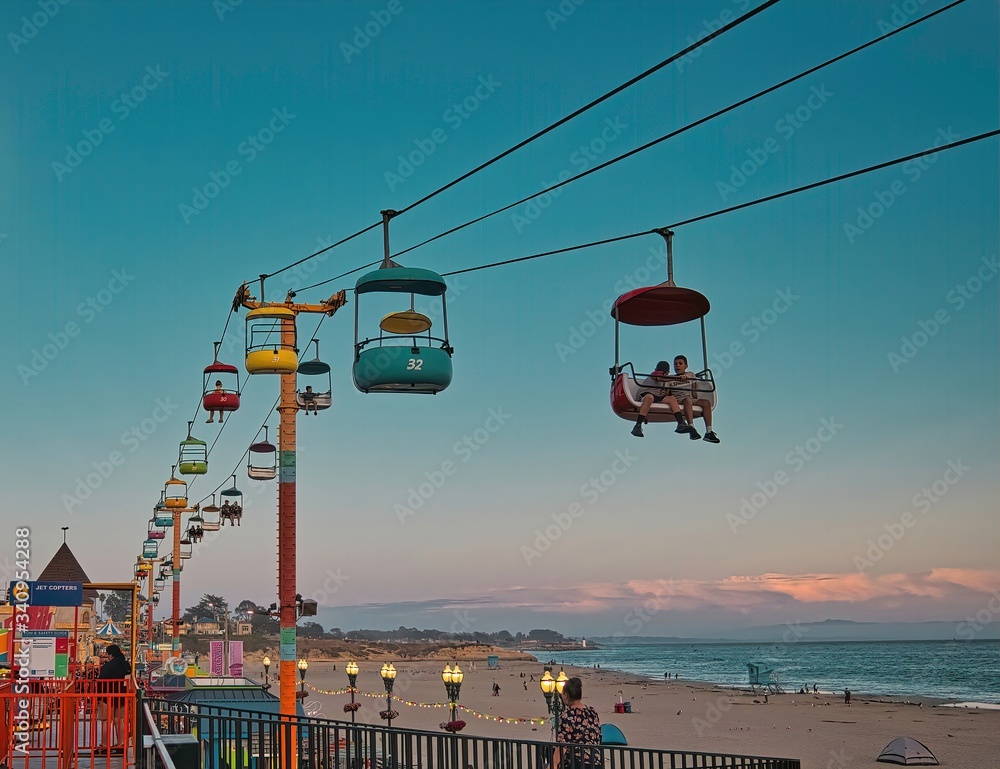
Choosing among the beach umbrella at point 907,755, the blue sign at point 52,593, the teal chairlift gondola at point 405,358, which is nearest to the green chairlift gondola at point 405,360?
the teal chairlift gondola at point 405,358

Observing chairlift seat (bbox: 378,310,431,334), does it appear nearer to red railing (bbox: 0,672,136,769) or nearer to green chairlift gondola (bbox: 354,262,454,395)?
green chairlift gondola (bbox: 354,262,454,395)

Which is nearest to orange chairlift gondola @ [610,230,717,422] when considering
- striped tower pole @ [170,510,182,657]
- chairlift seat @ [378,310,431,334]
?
chairlift seat @ [378,310,431,334]

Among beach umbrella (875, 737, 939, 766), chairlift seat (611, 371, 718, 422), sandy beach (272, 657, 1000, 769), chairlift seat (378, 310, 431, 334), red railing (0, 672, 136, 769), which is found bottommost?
sandy beach (272, 657, 1000, 769)

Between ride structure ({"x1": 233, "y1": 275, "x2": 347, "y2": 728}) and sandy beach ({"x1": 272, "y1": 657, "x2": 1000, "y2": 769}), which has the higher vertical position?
ride structure ({"x1": 233, "y1": 275, "x2": 347, "y2": 728})

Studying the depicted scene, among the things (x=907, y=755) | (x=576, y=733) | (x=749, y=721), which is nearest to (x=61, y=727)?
(x=576, y=733)

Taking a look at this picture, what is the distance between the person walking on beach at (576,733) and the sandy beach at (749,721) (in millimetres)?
30345

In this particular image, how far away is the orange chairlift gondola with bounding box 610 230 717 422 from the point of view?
12.8 m

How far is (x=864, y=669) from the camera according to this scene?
13438cm

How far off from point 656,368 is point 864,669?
13472 centimetres

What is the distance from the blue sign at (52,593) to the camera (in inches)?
503

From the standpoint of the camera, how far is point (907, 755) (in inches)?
1416

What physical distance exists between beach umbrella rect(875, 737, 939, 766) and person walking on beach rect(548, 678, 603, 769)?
30034 millimetres

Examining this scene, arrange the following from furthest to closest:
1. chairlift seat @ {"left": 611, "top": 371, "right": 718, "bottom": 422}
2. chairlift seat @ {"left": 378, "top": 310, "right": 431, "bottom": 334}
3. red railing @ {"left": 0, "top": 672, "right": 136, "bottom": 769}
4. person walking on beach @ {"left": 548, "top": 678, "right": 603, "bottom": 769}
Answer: chairlift seat @ {"left": 378, "top": 310, "right": 431, "bottom": 334} < chairlift seat @ {"left": 611, "top": 371, "right": 718, "bottom": 422} < red railing @ {"left": 0, "top": 672, "right": 136, "bottom": 769} < person walking on beach @ {"left": 548, "top": 678, "right": 603, "bottom": 769}

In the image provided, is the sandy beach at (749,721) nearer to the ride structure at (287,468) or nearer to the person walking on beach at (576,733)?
the ride structure at (287,468)
